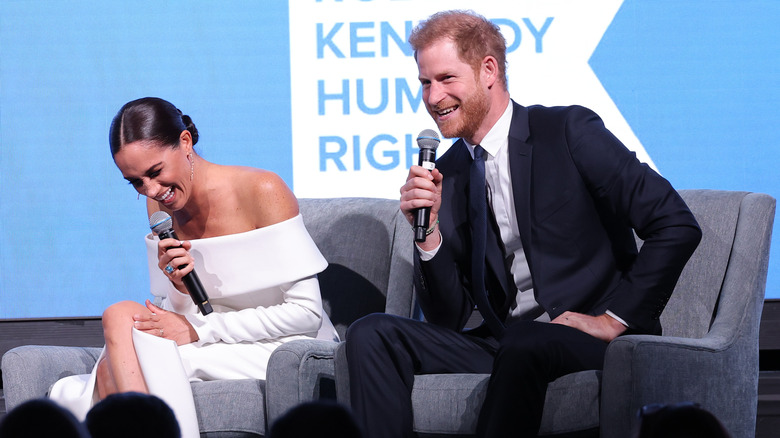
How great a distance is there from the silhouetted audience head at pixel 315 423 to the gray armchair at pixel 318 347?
1.17 m

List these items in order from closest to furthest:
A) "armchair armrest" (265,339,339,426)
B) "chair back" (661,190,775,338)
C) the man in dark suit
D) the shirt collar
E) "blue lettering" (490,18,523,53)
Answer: the man in dark suit < "armchair armrest" (265,339,339,426) < "chair back" (661,190,775,338) < the shirt collar < "blue lettering" (490,18,523,53)

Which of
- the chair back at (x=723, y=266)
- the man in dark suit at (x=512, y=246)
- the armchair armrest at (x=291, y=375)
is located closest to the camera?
the man in dark suit at (x=512, y=246)

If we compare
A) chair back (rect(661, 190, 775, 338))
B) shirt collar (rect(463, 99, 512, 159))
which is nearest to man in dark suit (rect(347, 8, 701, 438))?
shirt collar (rect(463, 99, 512, 159))

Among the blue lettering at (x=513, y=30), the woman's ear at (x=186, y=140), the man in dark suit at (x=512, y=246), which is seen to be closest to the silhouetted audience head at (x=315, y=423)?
the man in dark suit at (x=512, y=246)

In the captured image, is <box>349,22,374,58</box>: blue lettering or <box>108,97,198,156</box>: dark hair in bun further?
<box>349,22,374,58</box>: blue lettering

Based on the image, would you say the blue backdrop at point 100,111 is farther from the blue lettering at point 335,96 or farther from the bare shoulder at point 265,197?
the bare shoulder at point 265,197

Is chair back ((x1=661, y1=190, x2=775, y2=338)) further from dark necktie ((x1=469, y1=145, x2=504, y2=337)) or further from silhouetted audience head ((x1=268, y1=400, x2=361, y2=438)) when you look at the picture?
silhouetted audience head ((x1=268, y1=400, x2=361, y2=438))

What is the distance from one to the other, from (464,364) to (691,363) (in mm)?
559

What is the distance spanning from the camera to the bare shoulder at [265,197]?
259 cm

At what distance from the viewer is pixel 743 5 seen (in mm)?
3086

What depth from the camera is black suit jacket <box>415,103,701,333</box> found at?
210 cm

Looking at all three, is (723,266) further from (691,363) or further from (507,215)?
(507,215)

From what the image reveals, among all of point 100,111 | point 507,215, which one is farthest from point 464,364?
point 100,111

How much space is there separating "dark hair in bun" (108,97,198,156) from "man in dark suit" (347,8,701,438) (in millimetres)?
767
